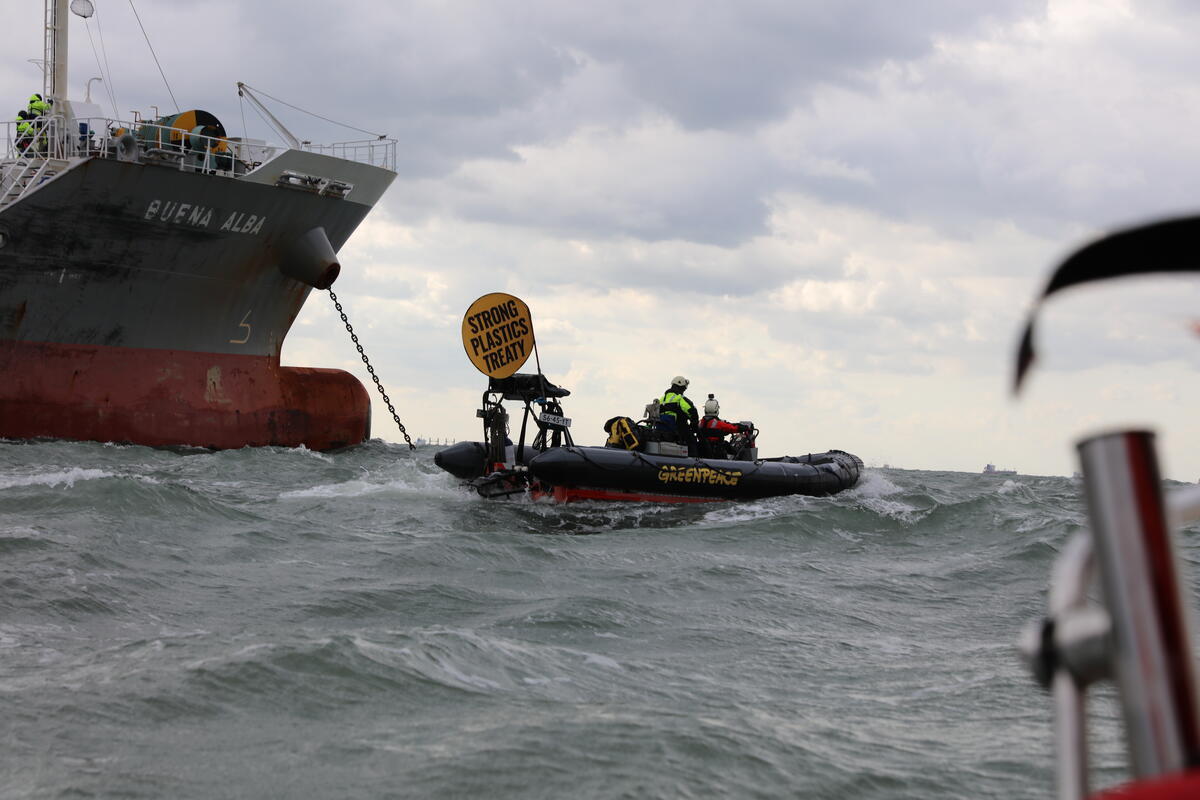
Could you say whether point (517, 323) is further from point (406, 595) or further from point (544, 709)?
point (544, 709)

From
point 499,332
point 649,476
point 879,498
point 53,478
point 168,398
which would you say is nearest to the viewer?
point 499,332

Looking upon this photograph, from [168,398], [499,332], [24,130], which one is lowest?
[499,332]

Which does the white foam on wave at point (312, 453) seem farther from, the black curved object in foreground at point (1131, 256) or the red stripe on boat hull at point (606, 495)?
the black curved object in foreground at point (1131, 256)

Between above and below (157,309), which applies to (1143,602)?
below

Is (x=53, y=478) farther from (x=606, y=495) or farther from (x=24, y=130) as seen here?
(x=24, y=130)

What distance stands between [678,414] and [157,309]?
12.3m

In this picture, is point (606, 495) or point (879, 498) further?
point (879, 498)

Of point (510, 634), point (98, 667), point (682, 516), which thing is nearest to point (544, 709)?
point (510, 634)

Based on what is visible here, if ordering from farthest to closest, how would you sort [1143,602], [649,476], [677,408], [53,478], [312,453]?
[312,453] < [677,408] < [649,476] < [53,478] < [1143,602]

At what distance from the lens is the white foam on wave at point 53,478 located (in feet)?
43.5

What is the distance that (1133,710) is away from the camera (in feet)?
3.29

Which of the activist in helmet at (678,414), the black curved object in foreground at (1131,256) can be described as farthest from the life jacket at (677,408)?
the black curved object in foreground at (1131,256)

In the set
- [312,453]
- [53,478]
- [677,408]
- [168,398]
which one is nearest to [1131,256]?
[677,408]

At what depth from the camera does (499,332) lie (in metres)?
13.5
